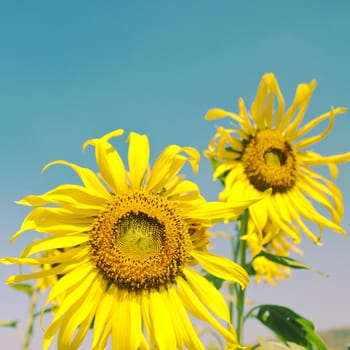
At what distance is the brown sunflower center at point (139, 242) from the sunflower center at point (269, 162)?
1512mm

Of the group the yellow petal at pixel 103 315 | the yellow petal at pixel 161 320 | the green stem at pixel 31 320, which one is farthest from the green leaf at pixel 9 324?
the yellow petal at pixel 161 320

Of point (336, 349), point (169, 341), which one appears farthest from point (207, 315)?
point (336, 349)

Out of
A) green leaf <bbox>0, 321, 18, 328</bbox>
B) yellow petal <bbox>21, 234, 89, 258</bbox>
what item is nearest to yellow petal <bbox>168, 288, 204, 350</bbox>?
yellow petal <bbox>21, 234, 89, 258</bbox>

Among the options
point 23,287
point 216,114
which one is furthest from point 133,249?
point 23,287

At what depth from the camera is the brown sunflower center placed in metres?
3.63

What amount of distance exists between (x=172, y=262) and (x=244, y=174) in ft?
5.24

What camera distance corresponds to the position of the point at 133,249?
3707 mm

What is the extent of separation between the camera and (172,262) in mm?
3688

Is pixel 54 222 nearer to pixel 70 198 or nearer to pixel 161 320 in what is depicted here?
pixel 70 198

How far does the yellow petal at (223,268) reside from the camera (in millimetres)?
3574

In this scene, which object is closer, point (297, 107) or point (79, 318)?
point (79, 318)

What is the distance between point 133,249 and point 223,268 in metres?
0.61

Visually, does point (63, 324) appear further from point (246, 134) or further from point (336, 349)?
point (336, 349)

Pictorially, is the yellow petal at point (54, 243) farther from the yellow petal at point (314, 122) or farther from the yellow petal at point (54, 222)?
the yellow petal at point (314, 122)
